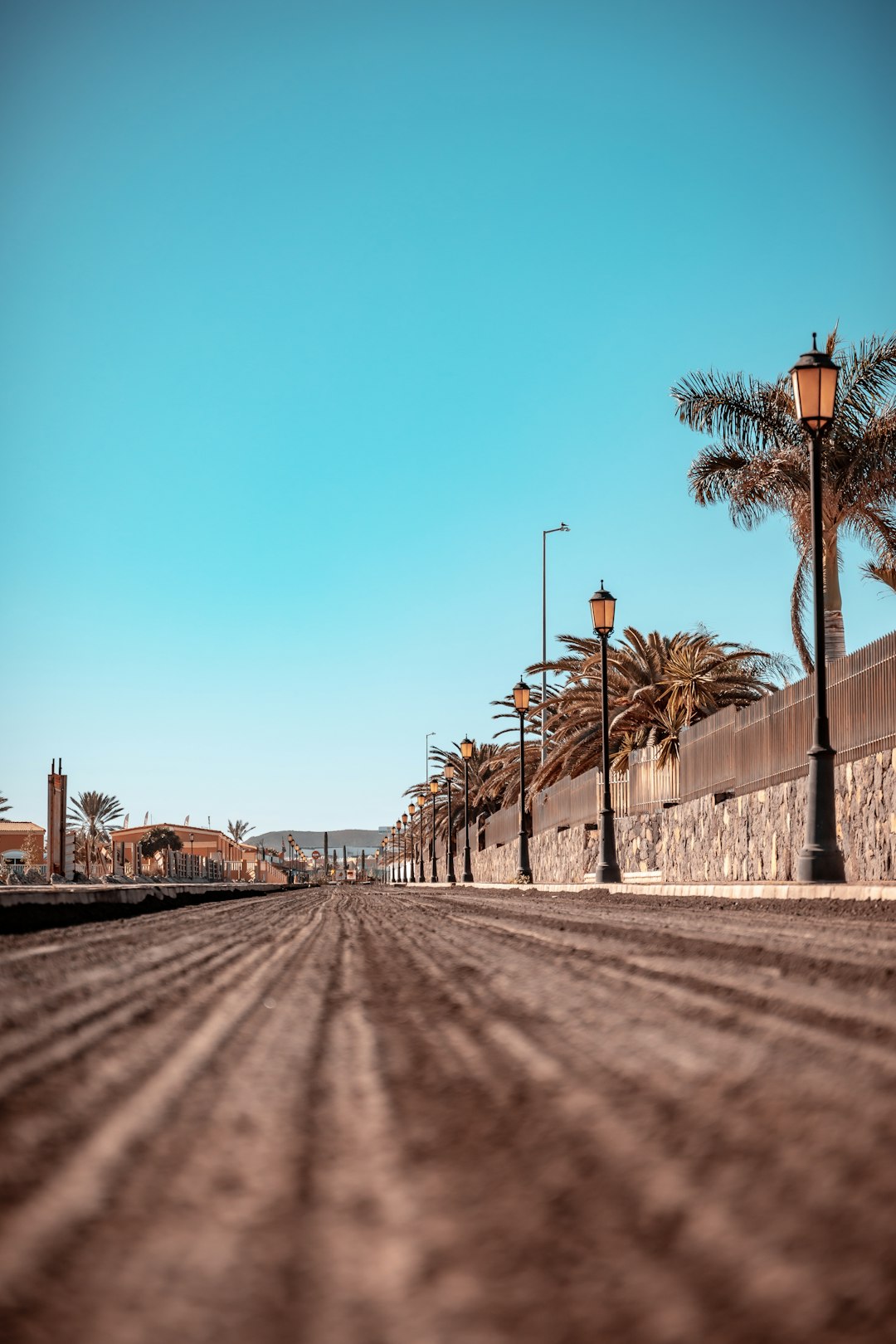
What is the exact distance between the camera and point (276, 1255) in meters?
0.42

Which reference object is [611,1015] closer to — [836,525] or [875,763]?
[875,763]

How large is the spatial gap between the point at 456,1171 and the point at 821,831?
37.9 ft

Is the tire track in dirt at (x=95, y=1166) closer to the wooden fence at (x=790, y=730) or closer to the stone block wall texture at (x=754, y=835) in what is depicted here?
the stone block wall texture at (x=754, y=835)

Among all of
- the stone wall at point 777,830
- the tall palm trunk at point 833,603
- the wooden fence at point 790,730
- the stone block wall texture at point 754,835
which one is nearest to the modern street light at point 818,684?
the stone block wall texture at point 754,835

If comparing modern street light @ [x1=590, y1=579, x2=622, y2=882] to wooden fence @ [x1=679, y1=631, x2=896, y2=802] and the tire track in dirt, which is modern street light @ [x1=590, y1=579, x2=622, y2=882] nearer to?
wooden fence @ [x1=679, y1=631, x2=896, y2=802]

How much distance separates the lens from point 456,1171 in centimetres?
52

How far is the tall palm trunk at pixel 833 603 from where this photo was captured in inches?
875

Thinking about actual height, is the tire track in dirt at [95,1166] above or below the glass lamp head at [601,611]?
below

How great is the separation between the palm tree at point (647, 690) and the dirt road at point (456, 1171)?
90.8 feet

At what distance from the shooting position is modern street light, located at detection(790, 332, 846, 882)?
11.4 meters

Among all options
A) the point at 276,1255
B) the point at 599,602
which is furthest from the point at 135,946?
the point at 599,602

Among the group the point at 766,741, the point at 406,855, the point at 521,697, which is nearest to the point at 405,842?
the point at 406,855

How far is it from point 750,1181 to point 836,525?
23787 millimetres

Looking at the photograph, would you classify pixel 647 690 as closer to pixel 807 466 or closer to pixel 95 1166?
pixel 807 466
